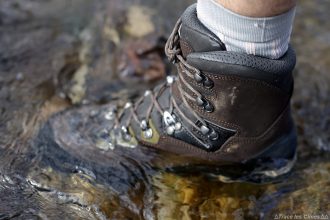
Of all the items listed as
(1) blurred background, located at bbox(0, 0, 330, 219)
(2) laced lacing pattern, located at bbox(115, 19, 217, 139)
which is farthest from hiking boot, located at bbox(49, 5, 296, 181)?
(1) blurred background, located at bbox(0, 0, 330, 219)

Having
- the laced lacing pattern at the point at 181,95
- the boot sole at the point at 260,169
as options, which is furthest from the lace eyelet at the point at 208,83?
the boot sole at the point at 260,169

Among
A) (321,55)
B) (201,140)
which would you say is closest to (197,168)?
(201,140)

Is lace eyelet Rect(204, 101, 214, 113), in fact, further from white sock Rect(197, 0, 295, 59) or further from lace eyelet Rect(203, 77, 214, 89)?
white sock Rect(197, 0, 295, 59)

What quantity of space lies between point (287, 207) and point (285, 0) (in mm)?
757

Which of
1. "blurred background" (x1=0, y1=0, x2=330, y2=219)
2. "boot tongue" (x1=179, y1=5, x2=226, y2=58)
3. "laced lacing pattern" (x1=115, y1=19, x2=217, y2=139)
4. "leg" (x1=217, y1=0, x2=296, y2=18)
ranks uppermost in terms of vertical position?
"leg" (x1=217, y1=0, x2=296, y2=18)

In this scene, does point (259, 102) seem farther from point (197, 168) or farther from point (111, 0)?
point (111, 0)

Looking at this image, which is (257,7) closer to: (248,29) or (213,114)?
(248,29)

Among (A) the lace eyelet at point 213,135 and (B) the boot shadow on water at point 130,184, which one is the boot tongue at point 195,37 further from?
(B) the boot shadow on water at point 130,184

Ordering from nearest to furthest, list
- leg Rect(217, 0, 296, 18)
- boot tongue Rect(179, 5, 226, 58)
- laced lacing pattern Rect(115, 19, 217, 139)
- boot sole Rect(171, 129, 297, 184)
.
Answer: leg Rect(217, 0, 296, 18)
boot tongue Rect(179, 5, 226, 58)
laced lacing pattern Rect(115, 19, 217, 139)
boot sole Rect(171, 129, 297, 184)

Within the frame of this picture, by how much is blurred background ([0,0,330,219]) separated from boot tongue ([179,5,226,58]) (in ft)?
1.75

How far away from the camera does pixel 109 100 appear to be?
2.69 m

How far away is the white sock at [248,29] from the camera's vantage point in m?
1.73

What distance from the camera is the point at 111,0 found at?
12.5ft

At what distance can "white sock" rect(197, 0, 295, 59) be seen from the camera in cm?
173
